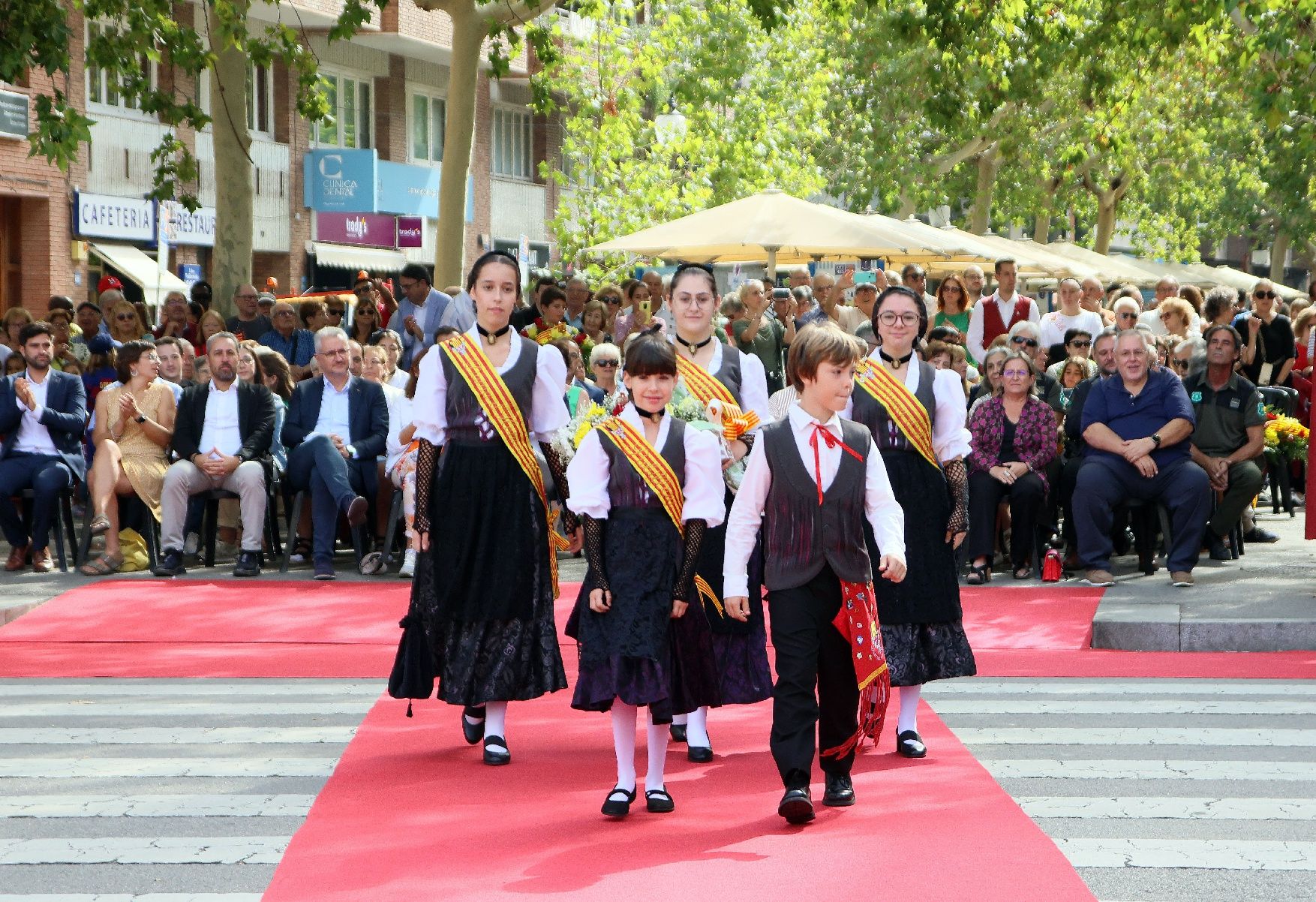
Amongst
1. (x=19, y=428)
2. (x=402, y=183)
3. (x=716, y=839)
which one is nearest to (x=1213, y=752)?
(x=716, y=839)

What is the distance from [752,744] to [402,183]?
104 feet

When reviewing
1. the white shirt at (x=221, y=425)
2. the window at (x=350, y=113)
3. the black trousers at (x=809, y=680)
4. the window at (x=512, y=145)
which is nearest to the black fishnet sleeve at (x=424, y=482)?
the black trousers at (x=809, y=680)

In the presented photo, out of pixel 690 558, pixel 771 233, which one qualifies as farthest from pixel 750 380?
pixel 771 233

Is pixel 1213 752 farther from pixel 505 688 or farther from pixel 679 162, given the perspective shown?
pixel 679 162

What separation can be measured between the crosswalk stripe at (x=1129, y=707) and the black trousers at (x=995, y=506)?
427cm

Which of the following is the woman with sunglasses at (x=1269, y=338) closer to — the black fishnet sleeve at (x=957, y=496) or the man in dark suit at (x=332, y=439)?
the man in dark suit at (x=332, y=439)

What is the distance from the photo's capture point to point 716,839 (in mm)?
6516

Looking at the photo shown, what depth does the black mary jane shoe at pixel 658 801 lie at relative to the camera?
6949 millimetres

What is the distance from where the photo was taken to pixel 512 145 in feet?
146

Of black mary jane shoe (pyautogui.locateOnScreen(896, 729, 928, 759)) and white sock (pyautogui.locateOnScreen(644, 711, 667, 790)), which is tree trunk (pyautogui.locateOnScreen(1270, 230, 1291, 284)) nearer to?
black mary jane shoe (pyautogui.locateOnScreen(896, 729, 928, 759))

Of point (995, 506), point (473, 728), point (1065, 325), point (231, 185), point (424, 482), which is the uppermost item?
point (231, 185)

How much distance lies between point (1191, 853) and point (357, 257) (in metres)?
32.8

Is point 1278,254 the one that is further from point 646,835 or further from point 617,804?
point 646,835

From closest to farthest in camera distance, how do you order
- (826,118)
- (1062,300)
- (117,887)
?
(117,887) → (1062,300) → (826,118)
